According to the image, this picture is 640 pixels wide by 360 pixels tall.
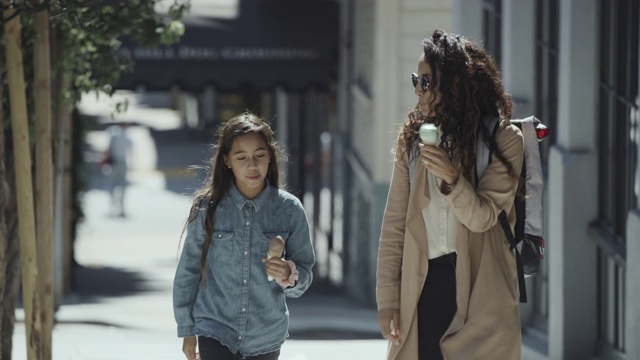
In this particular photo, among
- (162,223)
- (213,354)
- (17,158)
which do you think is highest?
(17,158)

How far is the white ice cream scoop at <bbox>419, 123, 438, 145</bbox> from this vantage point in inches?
193

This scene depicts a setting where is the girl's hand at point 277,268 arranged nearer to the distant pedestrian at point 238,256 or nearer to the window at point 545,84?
the distant pedestrian at point 238,256

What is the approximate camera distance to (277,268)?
5312mm

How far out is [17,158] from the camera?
7227 millimetres

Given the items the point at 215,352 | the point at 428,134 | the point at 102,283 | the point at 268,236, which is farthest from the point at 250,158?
the point at 102,283

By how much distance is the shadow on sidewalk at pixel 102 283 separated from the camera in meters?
17.2

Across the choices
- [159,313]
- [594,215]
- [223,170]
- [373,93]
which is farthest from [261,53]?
[223,170]

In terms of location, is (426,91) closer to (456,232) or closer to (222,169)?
(456,232)

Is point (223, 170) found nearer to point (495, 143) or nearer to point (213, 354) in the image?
point (213, 354)

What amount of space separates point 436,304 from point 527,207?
483mm

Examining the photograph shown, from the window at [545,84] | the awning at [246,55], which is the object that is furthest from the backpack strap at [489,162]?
the awning at [246,55]

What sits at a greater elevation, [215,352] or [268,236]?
[268,236]

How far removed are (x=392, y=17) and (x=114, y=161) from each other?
477 inches

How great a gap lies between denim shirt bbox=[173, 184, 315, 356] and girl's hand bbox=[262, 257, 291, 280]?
14cm
